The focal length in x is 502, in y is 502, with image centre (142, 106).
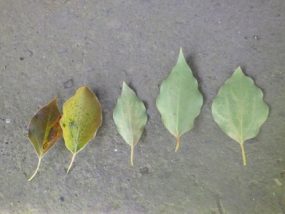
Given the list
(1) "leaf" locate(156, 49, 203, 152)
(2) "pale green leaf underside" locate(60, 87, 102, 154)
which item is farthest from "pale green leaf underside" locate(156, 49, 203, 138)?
(2) "pale green leaf underside" locate(60, 87, 102, 154)

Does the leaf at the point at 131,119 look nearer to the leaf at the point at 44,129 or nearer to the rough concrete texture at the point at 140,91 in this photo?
the rough concrete texture at the point at 140,91

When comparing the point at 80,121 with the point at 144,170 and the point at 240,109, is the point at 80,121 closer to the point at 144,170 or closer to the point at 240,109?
the point at 144,170

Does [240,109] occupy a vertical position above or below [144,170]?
above

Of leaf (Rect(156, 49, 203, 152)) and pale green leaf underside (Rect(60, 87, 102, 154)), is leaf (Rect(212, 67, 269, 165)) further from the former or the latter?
pale green leaf underside (Rect(60, 87, 102, 154))

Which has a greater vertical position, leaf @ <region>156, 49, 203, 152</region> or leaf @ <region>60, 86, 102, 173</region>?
leaf @ <region>156, 49, 203, 152</region>

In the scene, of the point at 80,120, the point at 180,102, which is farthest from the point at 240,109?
the point at 80,120

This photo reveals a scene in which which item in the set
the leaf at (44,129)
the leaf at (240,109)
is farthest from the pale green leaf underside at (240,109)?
the leaf at (44,129)
